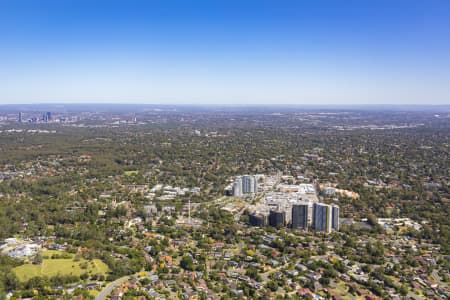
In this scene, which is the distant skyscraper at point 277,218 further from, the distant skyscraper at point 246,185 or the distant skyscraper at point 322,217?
the distant skyscraper at point 246,185

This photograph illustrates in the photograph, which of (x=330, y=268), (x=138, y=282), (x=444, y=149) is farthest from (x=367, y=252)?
(x=444, y=149)

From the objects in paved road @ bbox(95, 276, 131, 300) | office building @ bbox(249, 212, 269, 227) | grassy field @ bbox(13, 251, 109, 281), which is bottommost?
paved road @ bbox(95, 276, 131, 300)

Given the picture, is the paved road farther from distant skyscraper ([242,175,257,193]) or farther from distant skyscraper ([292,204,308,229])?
distant skyscraper ([242,175,257,193])

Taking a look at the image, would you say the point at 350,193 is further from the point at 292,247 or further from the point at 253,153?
the point at 253,153

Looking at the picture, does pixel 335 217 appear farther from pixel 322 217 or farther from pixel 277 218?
pixel 277 218

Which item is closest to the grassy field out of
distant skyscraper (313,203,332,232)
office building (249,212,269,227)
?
office building (249,212,269,227)

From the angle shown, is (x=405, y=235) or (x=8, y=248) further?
(x=405, y=235)

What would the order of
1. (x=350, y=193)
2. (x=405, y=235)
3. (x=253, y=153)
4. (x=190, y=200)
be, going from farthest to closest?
(x=253, y=153), (x=350, y=193), (x=190, y=200), (x=405, y=235)
